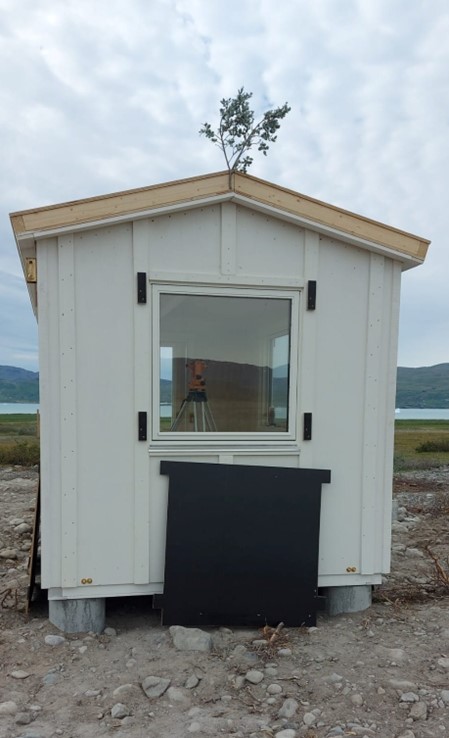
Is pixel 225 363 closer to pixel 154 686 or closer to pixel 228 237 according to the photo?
pixel 228 237

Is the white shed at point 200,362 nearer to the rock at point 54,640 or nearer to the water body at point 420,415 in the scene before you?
the rock at point 54,640

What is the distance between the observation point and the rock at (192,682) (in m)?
2.88

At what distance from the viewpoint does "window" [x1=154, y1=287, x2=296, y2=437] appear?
12.0ft

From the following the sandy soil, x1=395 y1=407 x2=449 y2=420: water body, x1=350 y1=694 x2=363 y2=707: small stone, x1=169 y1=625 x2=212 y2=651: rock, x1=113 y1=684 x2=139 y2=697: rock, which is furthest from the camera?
x1=395 y1=407 x2=449 y2=420: water body

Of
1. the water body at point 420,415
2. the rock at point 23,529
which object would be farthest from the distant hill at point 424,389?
the rock at point 23,529

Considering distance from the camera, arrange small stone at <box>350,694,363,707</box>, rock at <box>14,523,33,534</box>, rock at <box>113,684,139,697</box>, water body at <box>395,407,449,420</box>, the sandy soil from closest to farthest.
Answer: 1. the sandy soil
2. small stone at <box>350,694,363,707</box>
3. rock at <box>113,684,139,697</box>
4. rock at <box>14,523,33,534</box>
5. water body at <box>395,407,449,420</box>

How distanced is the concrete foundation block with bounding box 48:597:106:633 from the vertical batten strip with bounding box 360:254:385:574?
199cm

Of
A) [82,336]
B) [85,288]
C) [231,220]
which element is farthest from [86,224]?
[231,220]

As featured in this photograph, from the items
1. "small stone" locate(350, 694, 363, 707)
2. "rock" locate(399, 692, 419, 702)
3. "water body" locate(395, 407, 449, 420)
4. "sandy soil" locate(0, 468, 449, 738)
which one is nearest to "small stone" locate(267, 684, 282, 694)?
"sandy soil" locate(0, 468, 449, 738)

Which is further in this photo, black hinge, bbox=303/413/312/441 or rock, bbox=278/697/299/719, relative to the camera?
black hinge, bbox=303/413/312/441

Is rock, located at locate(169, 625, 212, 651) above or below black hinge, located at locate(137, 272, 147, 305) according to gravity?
below

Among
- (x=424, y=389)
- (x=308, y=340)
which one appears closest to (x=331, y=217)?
(x=308, y=340)

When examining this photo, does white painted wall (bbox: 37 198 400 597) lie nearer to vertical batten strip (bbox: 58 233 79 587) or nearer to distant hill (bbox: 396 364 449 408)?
vertical batten strip (bbox: 58 233 79 587)

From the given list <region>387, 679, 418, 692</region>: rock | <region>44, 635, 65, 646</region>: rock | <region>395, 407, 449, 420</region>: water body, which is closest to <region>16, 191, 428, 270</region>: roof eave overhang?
<region>44, 635, 65, 646</region>: rock
